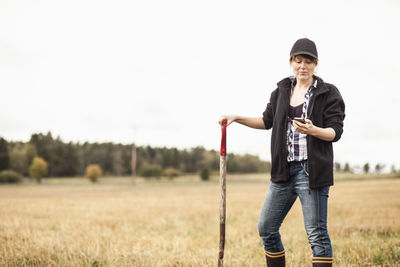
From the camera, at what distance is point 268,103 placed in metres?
3.72

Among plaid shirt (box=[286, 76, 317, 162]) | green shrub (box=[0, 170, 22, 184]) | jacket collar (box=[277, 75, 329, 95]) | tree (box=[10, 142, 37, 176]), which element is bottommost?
green shrub (box=[0, 170, 22, 184])

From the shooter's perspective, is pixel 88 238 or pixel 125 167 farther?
pixel 125 167

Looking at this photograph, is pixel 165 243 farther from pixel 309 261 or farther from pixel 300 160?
pixel 300 160

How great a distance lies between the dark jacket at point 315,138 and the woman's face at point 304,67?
0.33ft

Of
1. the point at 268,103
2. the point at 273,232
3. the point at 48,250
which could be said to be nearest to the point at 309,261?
the point at 273,232

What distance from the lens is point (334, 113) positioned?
119 inches

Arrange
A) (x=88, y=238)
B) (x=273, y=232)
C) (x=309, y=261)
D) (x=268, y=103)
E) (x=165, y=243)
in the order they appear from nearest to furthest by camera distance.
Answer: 1. (x=273, y=232)
2. (x=268, y=103)
3. (x=309, y=261)
4. (x=165, y=243)
5. (x=88, y=238)

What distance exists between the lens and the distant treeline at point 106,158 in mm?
75812

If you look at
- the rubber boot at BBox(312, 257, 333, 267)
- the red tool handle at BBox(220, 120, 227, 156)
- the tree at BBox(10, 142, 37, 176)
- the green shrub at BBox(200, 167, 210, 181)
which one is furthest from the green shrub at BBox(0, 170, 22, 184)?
the rubber boot at BBox(312, 257, 333, 267)

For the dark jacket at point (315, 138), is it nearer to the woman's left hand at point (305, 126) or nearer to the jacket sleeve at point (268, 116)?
the woman's left hand at point (305, 126)

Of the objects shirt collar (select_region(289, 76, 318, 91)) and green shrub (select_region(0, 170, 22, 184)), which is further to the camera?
green shrub (select_region(0, 170, 22, 184))

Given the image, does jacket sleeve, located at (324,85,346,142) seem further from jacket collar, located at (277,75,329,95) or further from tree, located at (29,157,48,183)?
tree, located at (29,157,48,183)

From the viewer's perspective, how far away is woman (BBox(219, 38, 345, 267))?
9.75 ft

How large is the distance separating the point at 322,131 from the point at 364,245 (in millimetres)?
3738
